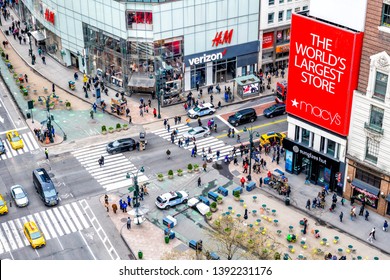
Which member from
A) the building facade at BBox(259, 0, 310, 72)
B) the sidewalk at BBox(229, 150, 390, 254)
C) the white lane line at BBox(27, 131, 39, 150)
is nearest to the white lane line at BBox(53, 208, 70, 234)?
the white lane line at BBox(27, 131, 39, 150)

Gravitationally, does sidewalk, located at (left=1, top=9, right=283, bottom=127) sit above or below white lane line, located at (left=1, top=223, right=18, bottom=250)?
above

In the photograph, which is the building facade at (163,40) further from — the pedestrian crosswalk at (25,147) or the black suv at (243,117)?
the pedestrian crosswalk at (25,147)

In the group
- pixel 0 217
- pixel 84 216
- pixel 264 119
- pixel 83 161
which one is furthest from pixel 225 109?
pixel 0 217

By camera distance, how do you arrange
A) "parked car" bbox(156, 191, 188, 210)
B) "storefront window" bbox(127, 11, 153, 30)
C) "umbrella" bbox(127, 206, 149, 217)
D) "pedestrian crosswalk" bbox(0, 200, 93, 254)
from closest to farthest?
1. "pedestrian crosswalk" bbox(0, 200, 93, 254)
2. "umbrella" bbox(127, 206, 149, 217)
3. "parked car" bbox(156, 191, 188, 210)
4. "storefront window" bbox(127, 11, 153, 30)

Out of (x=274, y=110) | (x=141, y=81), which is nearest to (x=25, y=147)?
(x=141, y=81)


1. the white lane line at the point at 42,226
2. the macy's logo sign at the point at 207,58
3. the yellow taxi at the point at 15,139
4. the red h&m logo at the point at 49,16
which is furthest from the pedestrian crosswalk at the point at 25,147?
the macy's logo sign at the point at 207,58

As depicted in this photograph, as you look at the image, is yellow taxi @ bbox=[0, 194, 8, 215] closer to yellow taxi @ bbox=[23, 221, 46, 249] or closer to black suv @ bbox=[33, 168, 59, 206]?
black suv @ bbox=[33, 168, 59, 206]
